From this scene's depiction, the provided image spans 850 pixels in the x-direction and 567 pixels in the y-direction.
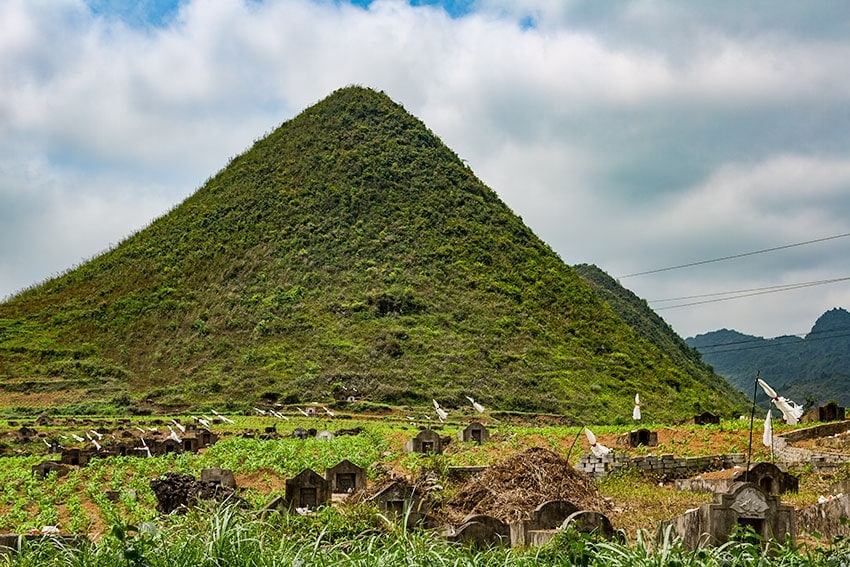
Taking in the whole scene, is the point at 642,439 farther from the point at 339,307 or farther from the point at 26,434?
the point at 339,307

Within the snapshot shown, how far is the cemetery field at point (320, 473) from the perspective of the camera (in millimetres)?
10906

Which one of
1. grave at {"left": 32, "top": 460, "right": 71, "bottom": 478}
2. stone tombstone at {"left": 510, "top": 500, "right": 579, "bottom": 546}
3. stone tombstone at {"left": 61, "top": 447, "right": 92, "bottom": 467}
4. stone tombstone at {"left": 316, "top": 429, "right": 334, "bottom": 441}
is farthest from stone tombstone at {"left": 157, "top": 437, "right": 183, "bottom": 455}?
stone tombstone at {"left": 510, "top": 500, "right": 579, "bottom": 546}

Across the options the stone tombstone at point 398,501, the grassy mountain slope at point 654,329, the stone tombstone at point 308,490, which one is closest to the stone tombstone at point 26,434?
the stone tombstone at point 308,490

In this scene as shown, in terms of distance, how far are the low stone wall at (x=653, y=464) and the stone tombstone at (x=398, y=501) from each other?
6513mm

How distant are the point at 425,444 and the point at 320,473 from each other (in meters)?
6.12

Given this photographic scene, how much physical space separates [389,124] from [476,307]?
40730 mm

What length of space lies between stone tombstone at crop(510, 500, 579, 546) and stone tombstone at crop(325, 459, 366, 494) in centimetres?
874

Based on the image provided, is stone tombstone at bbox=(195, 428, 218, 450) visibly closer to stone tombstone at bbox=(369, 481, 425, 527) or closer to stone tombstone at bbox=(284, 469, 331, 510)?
stone tombstone at bbox=(284, 469, 331, 510)

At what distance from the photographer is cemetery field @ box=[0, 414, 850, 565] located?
10.9m

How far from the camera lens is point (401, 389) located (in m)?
58.7

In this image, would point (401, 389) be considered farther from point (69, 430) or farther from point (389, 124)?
point (389, 124)

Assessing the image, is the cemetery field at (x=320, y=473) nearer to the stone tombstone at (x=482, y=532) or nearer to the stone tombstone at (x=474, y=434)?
the stone tombstone at (x=474, y=434)

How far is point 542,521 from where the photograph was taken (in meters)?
12.9

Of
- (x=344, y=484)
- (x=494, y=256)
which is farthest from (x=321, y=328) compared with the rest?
(x=344, y=484)
